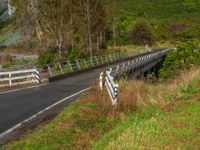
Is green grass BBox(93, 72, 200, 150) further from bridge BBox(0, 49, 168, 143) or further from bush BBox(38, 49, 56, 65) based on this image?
bush BBox(38, 49, 56, 65)

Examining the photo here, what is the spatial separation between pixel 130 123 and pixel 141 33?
117622mm

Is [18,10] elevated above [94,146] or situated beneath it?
elevated above

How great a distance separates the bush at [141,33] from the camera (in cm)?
12825

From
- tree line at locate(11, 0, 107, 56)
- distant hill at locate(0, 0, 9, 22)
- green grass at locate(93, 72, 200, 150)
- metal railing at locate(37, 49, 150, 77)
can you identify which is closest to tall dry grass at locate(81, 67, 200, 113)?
green grass at locate(93, 72, 200, 150)

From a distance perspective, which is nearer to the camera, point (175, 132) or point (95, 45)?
point (175, 132)

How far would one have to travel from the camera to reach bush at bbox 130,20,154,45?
128 metres

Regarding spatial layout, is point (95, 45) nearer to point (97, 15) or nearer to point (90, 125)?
point (97, 15)

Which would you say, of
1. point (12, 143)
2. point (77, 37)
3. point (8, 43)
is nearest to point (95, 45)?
point (77, 37)

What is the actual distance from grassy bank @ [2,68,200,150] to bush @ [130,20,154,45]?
110 m

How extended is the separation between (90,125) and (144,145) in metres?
4.16

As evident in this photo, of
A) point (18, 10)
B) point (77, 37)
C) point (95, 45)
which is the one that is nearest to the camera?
point (18, 10)

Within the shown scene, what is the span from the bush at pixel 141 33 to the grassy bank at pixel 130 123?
109890 millimetres

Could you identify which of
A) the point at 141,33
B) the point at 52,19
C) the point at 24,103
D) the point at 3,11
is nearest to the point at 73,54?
the point at 52,19

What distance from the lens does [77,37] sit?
66.6 m
